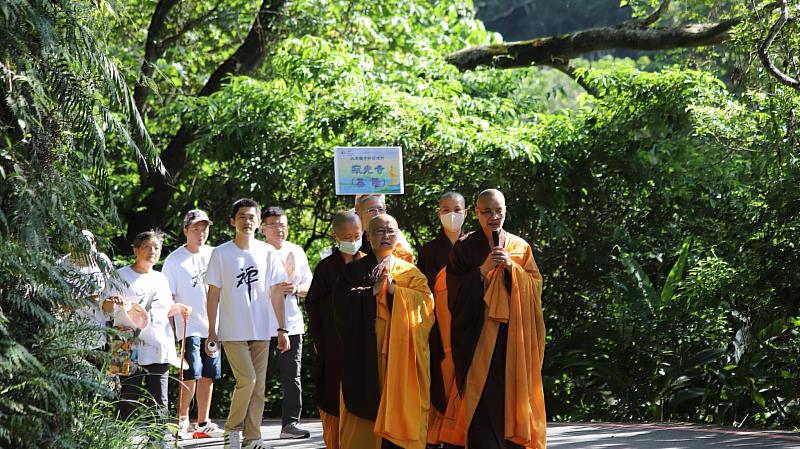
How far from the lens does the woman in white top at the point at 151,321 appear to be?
8883 millimetres

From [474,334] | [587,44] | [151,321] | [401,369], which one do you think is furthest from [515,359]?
[587,44]

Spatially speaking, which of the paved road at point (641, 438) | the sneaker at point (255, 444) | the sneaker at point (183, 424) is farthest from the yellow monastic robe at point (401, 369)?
the sneaker at point (183, 424)

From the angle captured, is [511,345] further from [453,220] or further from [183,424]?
[183,424]

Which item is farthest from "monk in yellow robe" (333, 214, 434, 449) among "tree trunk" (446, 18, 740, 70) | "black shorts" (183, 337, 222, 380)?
"tree trunk" (446, 18, 740, 70)

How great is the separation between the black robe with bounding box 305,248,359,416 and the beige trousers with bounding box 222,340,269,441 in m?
0.45

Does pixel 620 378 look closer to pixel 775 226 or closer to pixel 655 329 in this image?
pixel 655 329

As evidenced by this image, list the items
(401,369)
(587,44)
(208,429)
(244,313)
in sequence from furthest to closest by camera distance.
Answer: (587,44) → (208,429) → (244,313) → (401,369)

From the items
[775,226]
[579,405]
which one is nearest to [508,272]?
[775,226]

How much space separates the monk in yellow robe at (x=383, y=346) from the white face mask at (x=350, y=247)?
82mm

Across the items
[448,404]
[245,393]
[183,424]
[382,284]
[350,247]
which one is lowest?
[183,424]

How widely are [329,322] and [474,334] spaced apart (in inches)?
39.7

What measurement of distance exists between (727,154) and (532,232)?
2.20 metres

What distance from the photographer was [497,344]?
803cm

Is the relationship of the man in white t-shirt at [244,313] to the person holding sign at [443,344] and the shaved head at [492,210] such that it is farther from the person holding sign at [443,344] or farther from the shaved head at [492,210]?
the shaved head at [492,210]
